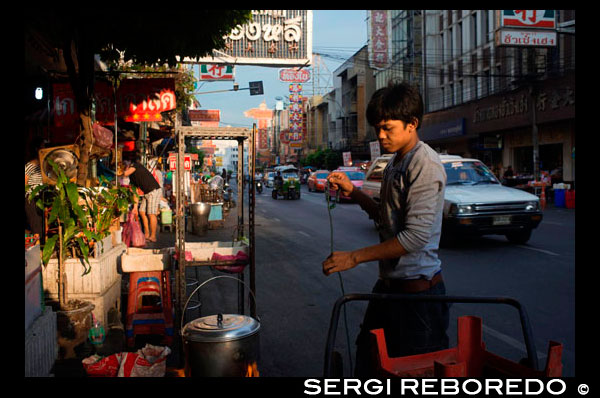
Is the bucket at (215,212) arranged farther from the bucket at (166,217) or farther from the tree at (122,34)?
the tree at (122,34)

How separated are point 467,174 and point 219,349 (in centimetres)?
1019

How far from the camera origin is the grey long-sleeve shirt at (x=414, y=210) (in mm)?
2645

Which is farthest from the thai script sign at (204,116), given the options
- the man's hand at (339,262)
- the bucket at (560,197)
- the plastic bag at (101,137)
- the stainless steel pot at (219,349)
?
the man's hand at (339,262)

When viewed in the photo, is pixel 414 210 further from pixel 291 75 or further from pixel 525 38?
pixel 291 75

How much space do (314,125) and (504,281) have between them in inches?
3659

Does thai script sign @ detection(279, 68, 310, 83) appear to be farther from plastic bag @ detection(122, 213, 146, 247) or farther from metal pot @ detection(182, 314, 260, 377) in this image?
metal pot @ detection(182, 314, 260, 377)

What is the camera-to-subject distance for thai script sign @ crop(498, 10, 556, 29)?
24112 mm

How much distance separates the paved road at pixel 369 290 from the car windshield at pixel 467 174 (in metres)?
1.35

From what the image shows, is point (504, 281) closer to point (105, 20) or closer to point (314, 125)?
point (105, 20)

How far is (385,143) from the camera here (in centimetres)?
286

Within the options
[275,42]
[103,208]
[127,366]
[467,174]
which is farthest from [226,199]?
[127,366]

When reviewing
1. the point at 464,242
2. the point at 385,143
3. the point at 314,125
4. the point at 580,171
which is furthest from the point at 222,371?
the point at 314,125

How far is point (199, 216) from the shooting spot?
15.5 meters

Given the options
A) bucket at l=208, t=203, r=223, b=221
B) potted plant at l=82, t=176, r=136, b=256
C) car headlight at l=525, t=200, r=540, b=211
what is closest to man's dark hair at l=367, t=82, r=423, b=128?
potted plant at l=82, t=176, r=136, b=256
